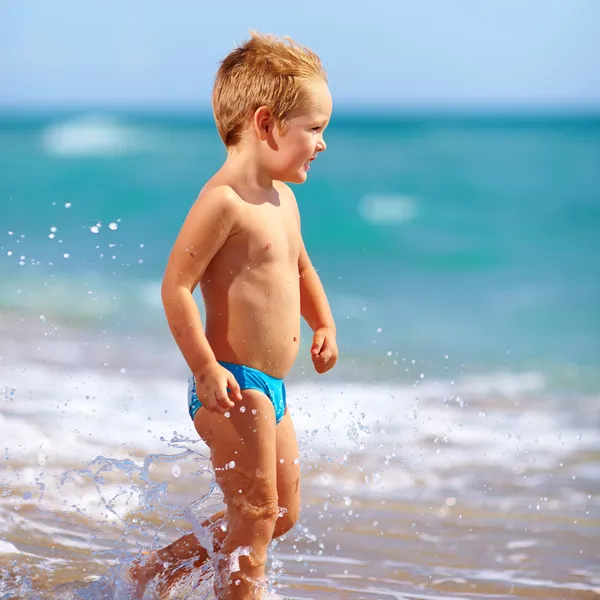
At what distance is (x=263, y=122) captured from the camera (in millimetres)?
2092

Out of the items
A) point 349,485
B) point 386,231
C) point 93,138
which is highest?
point 93,138

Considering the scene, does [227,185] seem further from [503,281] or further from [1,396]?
[503,281]

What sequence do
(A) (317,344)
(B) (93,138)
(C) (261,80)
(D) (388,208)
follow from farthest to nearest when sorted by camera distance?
(B) (93,138) → (D) (388,208) → (A) (317,344) → (C) (261,80)

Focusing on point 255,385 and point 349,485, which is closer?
point 255,385

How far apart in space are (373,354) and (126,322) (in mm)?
1659

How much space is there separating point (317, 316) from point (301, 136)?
0.47 m

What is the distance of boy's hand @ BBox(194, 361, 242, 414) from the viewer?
6.52ft

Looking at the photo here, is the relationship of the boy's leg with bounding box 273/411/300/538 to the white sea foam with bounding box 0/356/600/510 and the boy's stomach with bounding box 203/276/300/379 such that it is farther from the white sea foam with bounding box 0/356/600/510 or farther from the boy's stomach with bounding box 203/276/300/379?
the white sea foam with bounding box 0/356/600/510

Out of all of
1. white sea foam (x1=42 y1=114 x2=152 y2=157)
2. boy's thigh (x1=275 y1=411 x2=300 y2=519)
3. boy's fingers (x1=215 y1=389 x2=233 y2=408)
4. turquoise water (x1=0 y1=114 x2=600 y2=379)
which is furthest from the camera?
white sea foam (x1=42 y1=114 x2=152 y2=157)

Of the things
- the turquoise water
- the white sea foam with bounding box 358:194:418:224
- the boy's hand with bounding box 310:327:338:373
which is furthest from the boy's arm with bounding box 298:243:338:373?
the white sea foam with bounding box 358:194:418:224

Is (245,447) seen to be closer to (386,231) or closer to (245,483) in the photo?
(245,483)

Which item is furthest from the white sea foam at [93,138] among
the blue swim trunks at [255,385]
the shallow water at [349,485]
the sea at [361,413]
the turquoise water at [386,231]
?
the blue swim trunks at [255,385]

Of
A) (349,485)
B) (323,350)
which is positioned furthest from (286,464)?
(349,485)

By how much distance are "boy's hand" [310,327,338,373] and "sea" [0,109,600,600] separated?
1.17ft
